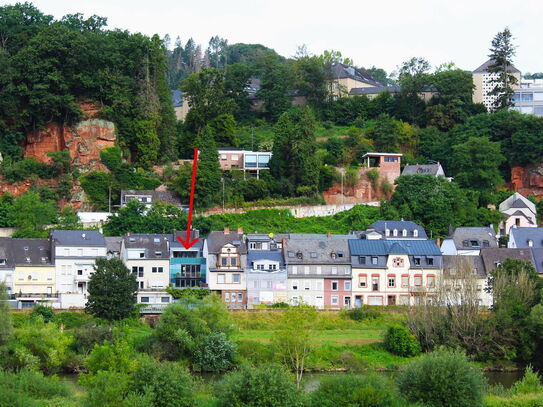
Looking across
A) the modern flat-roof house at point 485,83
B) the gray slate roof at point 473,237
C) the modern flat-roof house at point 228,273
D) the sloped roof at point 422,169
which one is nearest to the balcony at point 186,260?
the modern flat-roof house at point 228,273

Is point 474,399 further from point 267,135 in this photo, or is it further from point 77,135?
point 267,135

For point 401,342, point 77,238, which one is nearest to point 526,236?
Result: point 401,342

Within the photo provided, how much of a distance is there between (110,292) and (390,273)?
2025cm

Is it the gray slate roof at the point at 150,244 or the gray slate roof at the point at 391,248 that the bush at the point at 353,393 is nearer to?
the gray slate roof at the point at 391,248

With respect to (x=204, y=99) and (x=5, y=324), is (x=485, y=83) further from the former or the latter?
(x=5, y=324)

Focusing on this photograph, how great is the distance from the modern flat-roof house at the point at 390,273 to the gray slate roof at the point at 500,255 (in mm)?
3361

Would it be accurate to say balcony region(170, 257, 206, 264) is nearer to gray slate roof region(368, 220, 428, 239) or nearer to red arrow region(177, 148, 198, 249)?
red arrow region(177, 148, 198, 249)

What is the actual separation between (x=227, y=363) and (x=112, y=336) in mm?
6623

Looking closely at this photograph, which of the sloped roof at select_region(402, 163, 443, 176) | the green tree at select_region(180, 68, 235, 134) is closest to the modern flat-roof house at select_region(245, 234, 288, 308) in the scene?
the sloped roof at select_region(402, 163, 443, 176)

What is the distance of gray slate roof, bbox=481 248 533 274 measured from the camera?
7619cm

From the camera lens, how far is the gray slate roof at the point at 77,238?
7469cm

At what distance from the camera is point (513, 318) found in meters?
64.0

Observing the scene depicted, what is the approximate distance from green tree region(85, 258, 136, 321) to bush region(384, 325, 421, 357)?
51.5 ft

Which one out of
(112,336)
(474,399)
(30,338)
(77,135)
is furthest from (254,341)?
(77,135)
